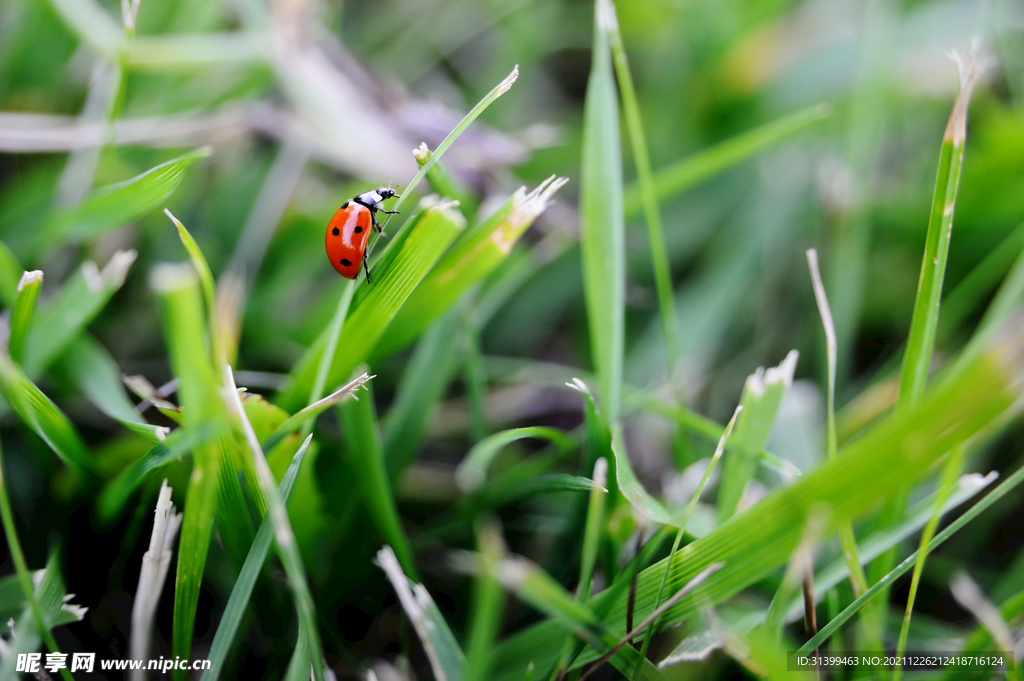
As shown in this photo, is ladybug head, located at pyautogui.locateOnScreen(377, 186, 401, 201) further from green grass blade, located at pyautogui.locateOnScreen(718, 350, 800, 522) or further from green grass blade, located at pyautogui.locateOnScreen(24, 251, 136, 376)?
green grass blade, located at pyautogui.locateOnScreen(718, 350, 800, 522)

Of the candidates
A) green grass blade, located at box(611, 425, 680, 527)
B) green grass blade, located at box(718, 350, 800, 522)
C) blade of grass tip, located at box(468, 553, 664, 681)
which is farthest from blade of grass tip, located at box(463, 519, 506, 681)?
green grass blade, located at box(718, 350, 800, 522)

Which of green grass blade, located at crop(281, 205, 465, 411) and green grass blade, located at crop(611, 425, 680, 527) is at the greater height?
green grass blade, located at crop(281, 205, 465, 411)

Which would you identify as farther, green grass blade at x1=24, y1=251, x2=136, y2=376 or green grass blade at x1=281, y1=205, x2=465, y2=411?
green grass blade at x1=24, y1=251, x2=136, y2=376

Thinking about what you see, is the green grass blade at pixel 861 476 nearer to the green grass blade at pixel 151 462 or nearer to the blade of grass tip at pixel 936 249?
the blade of grass tip at pixel 936 249

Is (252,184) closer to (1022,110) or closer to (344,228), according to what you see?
(344,228)

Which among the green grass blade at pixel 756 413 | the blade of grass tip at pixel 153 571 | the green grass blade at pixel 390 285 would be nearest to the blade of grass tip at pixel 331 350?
the green grass blade at pixel 390 285

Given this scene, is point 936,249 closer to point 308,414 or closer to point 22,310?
point 308,414

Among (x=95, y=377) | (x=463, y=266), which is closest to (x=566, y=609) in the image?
(x=463, y=266)
